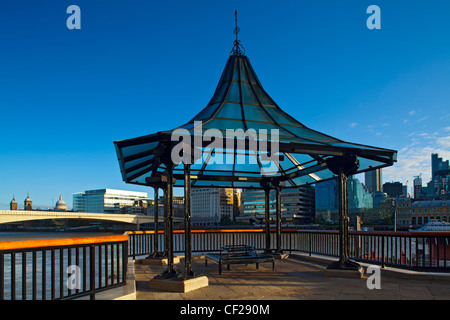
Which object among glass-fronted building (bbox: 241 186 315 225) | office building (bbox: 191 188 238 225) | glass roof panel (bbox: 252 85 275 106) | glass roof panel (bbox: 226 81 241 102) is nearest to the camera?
glass roof panel (bbox: 226 81 241 102)

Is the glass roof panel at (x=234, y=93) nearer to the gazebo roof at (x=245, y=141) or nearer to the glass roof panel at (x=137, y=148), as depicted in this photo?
the gazebo roof at (x=245, y=141)

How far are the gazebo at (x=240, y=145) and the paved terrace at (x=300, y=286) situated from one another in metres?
0.65

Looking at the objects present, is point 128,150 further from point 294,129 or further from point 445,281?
point 445,281

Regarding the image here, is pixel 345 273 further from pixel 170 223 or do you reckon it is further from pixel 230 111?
pixel 230 111

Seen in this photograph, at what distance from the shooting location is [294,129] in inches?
355

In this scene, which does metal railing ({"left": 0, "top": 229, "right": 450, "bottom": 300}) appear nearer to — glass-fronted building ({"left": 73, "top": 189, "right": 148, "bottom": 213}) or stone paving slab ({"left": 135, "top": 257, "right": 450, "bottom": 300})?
stone paving slab ({"left": 135, "top": 257, "right": 450, "bottom": 300})

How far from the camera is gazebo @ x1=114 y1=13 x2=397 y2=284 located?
7113 mm

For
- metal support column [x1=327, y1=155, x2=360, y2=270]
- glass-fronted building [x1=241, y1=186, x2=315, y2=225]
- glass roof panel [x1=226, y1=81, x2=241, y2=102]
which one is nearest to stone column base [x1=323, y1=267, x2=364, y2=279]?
metal support column [x1=327, y1=155, x2=360, y2=270]

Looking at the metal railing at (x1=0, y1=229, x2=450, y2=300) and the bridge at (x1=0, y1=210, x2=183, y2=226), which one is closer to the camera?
the metal railing at (x1=0, y1=229, x2=450, y2=300)

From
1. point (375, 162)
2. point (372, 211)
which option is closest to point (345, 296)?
point (375, 162)

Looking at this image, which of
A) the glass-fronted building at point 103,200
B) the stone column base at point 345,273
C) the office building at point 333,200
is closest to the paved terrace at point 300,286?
the stone column base at point 345,273

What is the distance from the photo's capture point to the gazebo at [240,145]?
280 inches

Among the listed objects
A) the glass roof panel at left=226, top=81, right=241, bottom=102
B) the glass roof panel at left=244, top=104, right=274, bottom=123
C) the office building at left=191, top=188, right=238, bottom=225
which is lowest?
the office building at left=191, top=188, right=238, bottom=225
